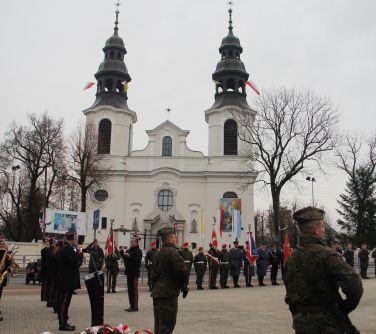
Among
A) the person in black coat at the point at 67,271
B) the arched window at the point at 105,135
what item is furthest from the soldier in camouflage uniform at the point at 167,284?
the arched window at the point at 105,135

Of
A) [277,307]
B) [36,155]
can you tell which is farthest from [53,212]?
[277,307]

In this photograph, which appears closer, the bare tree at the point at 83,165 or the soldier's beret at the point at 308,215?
the soldier's beret at the point at 308,215

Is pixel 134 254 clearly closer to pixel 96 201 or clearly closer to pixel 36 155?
pixel 36 155

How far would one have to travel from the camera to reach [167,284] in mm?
6559

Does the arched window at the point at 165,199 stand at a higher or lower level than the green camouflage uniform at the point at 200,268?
higher

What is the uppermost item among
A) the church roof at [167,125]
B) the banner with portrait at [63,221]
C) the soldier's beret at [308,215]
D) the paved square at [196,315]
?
the church roof at [167,125]

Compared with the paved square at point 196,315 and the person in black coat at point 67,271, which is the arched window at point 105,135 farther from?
the person in black coat at point 67,271

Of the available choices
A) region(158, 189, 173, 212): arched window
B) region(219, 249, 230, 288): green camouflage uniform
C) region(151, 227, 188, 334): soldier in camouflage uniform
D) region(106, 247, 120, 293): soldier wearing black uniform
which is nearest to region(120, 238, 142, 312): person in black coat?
region(106, 247, 120, 293): soldier wearing black uniform

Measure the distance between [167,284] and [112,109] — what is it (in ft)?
137

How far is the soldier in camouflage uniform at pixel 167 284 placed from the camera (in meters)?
6.41

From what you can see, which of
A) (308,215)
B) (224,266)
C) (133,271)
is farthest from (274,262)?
(308,215)

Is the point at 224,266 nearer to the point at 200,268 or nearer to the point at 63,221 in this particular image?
the point at 200,268

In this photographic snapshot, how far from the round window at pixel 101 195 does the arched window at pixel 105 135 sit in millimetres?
4373

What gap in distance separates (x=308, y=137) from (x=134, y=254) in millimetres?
20976
